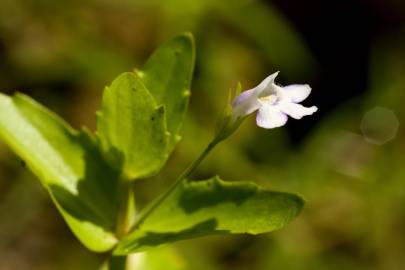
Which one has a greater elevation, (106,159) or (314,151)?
(106,159)

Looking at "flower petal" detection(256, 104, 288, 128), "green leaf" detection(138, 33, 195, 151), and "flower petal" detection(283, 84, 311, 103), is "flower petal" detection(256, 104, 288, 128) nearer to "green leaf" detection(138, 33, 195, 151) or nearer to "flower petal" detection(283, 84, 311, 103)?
"flower petal" detection(283, 84, 311, 103)

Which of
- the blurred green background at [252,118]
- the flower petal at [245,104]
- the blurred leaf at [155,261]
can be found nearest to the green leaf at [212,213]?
the flower petal at [245,104]

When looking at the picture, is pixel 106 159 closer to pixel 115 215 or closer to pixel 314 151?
pixel 115 215

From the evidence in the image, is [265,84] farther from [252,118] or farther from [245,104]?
[252,118]

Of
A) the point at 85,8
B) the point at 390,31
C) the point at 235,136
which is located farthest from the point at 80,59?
the point at 390,31

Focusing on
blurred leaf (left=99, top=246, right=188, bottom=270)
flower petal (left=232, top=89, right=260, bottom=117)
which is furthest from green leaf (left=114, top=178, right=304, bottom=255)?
blurred leaf (left=99, top=246, right=188, bottom=270)

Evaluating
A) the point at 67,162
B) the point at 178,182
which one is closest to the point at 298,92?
the point at 178,182

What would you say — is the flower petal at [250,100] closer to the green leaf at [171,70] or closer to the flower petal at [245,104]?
the flower petal at [245,104]
